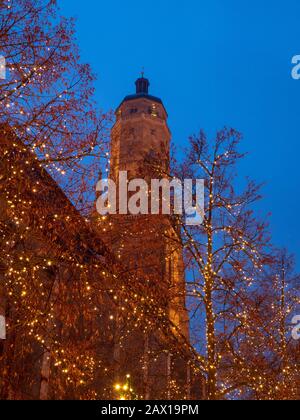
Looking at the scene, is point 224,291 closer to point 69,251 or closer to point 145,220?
point 145,220

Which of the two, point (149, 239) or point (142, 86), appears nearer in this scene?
point (149, 239)

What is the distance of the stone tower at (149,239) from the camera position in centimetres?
1489

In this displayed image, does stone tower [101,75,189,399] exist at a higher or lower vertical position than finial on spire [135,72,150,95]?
lower

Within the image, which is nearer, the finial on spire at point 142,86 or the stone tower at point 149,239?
the stone tower at point 149,239

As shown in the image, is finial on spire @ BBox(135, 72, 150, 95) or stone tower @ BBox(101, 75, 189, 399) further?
finial on spire @ BBox(135, 72, 150, 95)

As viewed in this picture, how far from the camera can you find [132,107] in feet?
159

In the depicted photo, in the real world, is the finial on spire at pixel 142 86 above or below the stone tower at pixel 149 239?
above

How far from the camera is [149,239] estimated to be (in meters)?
16.1

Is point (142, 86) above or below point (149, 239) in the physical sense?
above

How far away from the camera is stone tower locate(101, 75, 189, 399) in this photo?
14.9m
